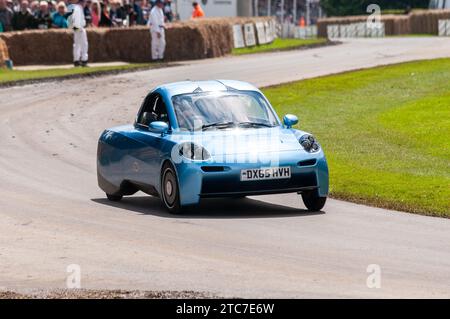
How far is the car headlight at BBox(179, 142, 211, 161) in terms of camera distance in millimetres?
13352

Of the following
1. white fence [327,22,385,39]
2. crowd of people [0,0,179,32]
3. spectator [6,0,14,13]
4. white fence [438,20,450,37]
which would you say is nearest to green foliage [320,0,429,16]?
white fence [327,22,385,39]

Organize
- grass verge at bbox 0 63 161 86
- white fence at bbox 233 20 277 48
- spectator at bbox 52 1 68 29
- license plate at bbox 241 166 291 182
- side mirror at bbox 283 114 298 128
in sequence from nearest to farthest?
1. license plate at bbox 241 166 291 182
2. side mirror at bbox 283 114 298 128
3. grass verge at bbox 0 63 161 86
4. spectator at bbox 52 1 68 29
5. white fence at bbox 233 20 277 48

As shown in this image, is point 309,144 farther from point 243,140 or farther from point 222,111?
point 222,111

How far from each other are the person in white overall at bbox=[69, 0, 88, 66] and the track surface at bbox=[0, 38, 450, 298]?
18.5 meters

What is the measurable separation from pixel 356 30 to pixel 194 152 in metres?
58.3

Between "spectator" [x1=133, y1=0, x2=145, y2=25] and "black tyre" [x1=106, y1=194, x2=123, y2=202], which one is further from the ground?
"black tyre" [x1=106, y1=194, x2=123, y2=202]

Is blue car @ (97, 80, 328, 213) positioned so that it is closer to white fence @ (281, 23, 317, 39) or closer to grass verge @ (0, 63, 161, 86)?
grass verge @ (0, 63, 161, 86)

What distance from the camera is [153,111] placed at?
15.1 metres

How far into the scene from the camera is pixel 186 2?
6228cm

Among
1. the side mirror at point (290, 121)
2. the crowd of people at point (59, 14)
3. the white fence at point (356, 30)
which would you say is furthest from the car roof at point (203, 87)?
the white fence at point (356, 30)

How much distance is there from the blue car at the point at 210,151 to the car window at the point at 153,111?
0.5 inches

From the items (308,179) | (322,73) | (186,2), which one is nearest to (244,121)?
(308,179)

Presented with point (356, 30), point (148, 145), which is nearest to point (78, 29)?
point (148, 145)

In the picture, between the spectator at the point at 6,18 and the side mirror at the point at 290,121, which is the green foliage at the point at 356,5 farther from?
the side mirror at the point at 290,121
